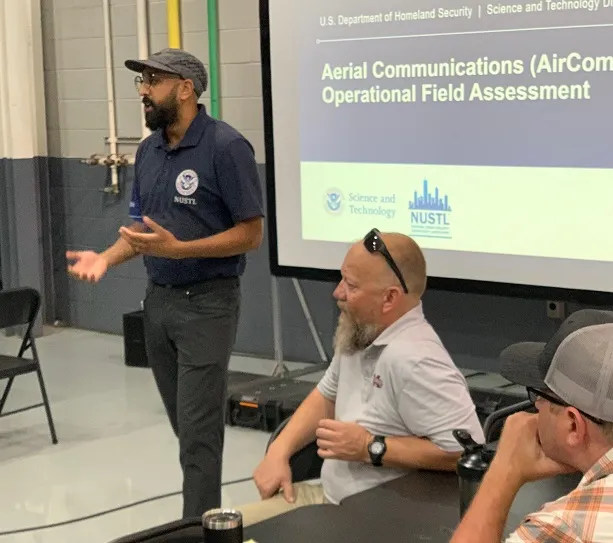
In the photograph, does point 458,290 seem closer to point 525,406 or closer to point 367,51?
point 367,51

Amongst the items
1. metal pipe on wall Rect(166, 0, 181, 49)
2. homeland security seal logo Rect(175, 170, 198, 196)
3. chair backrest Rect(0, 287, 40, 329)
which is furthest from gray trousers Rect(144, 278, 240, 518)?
metal pipe on wall Rect(166, 0, 181, 49)

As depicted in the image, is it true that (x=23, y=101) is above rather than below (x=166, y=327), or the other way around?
above

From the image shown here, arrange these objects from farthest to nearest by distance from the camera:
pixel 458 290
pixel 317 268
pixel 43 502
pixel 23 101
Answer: pixel 23 101, pixel 317 268, pixel 458 290, pixel 43 502

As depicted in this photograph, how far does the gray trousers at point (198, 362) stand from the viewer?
3.50 m

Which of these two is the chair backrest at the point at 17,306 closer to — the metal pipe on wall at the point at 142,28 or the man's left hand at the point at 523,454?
the metal pipe on wall at the point at 142,28

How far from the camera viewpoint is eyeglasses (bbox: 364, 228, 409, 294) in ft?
8.70

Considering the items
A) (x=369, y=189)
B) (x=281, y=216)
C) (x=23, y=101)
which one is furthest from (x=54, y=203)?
(x=369, y=189)

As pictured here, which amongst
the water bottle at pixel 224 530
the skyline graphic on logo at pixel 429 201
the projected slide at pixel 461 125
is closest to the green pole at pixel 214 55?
the projected slide at pixel 461 125

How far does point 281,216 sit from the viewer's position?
5.46 m

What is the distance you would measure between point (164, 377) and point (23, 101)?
4092 mm

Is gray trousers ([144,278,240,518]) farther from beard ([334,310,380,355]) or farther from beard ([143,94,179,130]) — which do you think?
beard ([334,310,380,355])

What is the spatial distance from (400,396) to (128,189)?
480cm

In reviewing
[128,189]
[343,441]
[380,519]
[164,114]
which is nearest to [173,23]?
[128,189]

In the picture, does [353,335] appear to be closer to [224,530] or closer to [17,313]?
[224,530]
